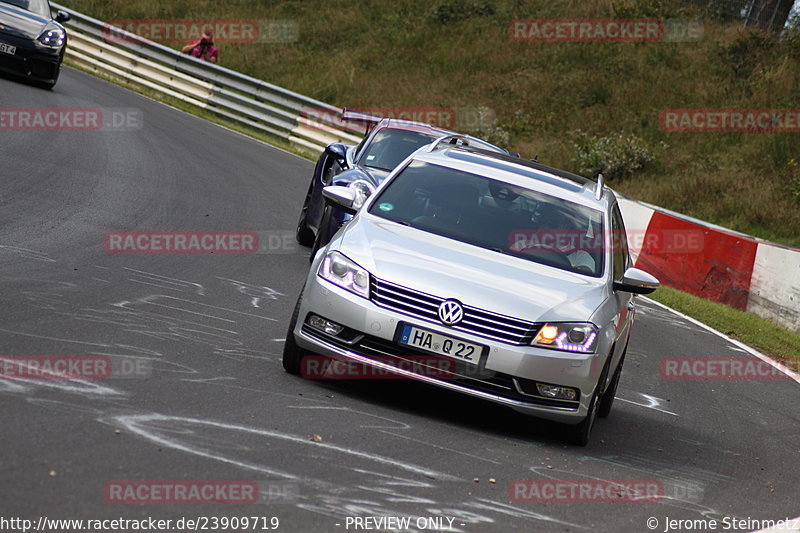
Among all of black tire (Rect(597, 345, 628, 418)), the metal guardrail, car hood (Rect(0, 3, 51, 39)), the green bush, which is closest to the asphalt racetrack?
black tire (Rect(597, 345, 628, 418))

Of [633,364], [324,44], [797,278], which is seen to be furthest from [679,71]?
[633,364]

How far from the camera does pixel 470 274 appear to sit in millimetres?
6746

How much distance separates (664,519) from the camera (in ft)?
18.1

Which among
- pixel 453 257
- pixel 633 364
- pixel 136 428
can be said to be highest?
pixel 453 257

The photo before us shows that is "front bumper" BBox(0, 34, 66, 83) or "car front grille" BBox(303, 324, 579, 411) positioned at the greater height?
"front bumper" BBox(0, 34, 66, 83)

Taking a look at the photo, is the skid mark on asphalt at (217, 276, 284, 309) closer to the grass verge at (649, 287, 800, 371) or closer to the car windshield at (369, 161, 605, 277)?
the car windshield at (369, 161, 605, 277)

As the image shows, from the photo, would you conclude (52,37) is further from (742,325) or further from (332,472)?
(332,472)

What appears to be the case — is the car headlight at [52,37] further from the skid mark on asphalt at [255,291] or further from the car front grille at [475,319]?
the car front grille at [475,319]

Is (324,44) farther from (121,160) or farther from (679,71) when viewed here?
(121,160)

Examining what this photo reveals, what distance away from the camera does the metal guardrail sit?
25.1m

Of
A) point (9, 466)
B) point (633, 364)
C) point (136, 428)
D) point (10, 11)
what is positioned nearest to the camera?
point (9, 466)

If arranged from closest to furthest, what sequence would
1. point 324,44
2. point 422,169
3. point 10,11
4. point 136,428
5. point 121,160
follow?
point 136,428
point 422,169
point 121,160
point 10,11
point 324,44

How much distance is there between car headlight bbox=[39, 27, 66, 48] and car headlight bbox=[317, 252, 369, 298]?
14441mm

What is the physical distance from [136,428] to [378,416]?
1666 millimetres
